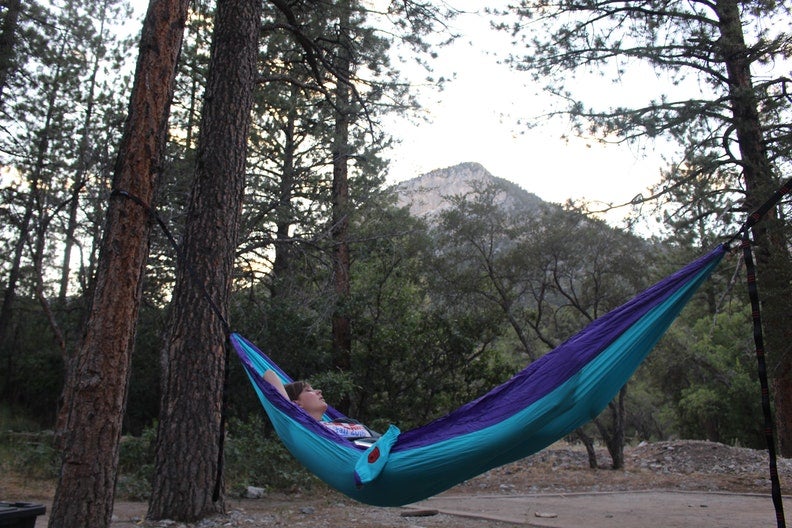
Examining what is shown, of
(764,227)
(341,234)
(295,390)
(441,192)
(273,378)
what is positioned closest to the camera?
(273,378)

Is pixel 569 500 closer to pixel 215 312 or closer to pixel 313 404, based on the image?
pixel 313 404

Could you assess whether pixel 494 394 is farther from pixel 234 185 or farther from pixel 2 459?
pixel 2 459

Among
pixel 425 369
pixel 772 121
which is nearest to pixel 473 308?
pixel 425 369

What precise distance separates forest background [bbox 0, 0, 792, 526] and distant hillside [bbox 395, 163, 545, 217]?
18cm

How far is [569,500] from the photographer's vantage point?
5.35m

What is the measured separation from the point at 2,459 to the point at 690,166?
332 inches

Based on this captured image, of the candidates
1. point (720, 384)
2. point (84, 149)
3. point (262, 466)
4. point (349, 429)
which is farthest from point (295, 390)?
point (720, 384)

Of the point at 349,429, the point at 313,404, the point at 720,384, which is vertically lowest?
the point at 720,384

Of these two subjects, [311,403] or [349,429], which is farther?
[311,403]

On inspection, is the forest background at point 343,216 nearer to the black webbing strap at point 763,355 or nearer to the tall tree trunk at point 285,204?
the tall tree trunk at point 285,204

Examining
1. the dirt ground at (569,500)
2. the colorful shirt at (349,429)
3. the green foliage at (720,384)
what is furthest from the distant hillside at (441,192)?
the green foliage at (720,384)

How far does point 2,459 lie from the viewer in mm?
6586

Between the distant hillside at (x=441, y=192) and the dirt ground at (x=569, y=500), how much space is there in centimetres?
370

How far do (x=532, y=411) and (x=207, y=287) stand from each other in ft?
7.23
